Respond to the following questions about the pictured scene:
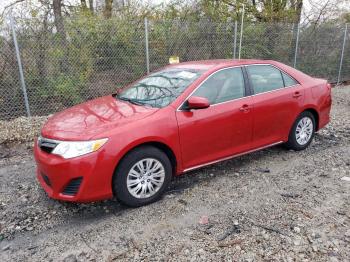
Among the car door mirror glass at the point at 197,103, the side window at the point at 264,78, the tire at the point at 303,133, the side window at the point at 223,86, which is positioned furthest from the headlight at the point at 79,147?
the tire at the point at 303,133

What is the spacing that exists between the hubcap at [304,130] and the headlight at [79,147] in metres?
3.19

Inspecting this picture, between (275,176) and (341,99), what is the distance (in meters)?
6.55

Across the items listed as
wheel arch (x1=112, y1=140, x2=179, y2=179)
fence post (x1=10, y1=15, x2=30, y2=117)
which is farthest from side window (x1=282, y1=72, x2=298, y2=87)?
fence post (x1=10, y1=15, x2=30, y2=117)

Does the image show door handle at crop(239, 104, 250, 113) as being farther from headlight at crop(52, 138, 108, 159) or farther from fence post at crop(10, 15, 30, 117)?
fence post at crop(10, 15, 30, 117)

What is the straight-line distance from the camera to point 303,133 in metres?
5.16

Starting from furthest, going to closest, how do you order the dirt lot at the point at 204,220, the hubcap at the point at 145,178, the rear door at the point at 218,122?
the rear door at the point at 218,122 → the hubcap at the point at 145,178 → the dirt lot at the point at 204,220

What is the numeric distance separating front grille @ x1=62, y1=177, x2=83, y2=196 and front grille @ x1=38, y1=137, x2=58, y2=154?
0.43m

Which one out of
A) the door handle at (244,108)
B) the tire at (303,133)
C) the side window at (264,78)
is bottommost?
the tire at (303,133)

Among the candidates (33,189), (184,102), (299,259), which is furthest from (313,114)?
(33,189)

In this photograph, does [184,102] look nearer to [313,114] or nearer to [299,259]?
[299,259]

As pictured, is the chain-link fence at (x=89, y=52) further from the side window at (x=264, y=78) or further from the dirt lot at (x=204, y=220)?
the side window at (x=264, y=78)

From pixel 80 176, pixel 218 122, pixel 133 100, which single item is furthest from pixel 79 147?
pixel 218 122

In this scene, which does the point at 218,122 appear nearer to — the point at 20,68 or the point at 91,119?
the point at 91,119

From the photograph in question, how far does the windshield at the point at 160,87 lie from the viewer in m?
3.93
